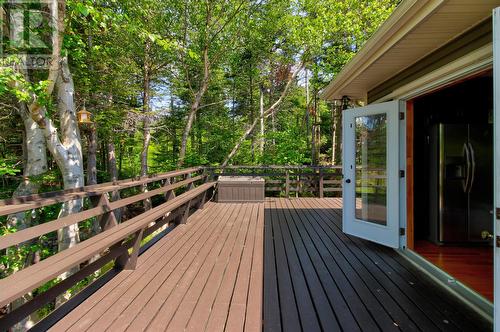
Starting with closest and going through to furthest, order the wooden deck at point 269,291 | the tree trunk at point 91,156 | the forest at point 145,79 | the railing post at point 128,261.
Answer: the wooden deck at point 269,291 → the railing post at point 128,261 → the forest at point 145,79 → the tree trunk at point 91,156

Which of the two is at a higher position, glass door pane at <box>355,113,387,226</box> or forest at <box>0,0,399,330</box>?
forest at <box>0,0,399,330</box>

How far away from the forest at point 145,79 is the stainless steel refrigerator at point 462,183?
1.86m

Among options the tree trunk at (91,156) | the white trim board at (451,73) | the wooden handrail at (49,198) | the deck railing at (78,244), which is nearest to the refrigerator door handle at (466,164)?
the white trim board at (451,73)

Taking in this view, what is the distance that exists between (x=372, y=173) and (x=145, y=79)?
25.6ft

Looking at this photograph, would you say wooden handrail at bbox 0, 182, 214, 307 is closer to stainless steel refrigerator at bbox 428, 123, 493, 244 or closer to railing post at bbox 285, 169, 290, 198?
stainless steel refrigerator at bbox 428, 123, 493, 244

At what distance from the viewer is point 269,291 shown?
244cm

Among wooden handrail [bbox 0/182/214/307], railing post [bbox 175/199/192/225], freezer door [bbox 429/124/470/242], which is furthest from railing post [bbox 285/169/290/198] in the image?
wooden handrail [bbox 0/182/214/307]

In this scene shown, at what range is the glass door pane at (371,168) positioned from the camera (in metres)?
3.65

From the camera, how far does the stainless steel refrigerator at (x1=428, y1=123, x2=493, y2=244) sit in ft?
11.6

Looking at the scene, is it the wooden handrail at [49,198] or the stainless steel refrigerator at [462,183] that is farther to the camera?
the stainless steel refrigerator at [462,183]

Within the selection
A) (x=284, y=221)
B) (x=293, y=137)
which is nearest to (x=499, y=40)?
(x=284, y=221)

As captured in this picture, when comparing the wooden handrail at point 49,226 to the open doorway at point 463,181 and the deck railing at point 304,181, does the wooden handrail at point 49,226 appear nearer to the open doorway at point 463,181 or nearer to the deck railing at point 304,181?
the open doorway at point 463,181

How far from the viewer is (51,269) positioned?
1.75 m

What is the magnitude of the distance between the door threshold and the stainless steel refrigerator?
82cm
